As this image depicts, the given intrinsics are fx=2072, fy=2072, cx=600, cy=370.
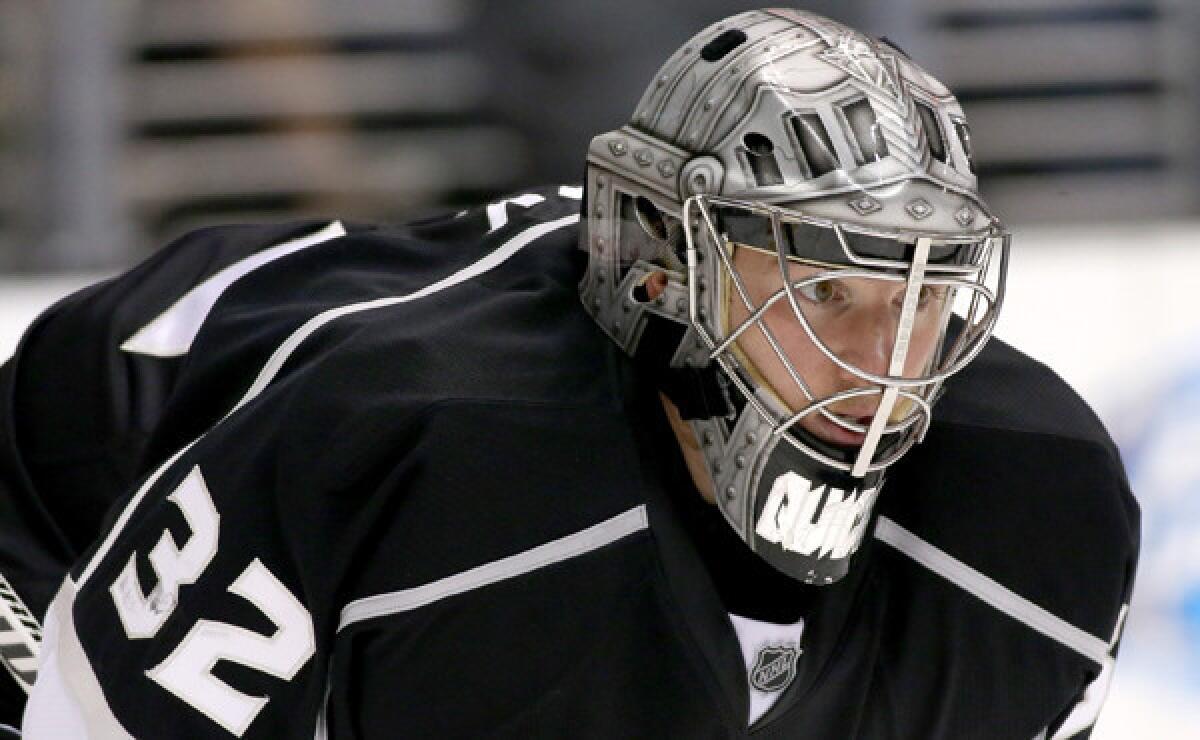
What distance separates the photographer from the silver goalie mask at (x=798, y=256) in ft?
6.49

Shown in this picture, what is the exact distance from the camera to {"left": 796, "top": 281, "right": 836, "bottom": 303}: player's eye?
203 centimetres

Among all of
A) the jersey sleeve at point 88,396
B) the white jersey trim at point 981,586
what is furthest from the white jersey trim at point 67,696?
the white jersey trim at point 981,586

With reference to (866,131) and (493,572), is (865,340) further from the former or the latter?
(493,572)

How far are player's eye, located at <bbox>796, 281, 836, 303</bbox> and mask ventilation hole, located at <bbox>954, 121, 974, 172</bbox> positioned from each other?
187 mm

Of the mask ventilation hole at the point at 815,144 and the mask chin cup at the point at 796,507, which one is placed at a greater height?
the mask ventilation hole at the point at 815,144

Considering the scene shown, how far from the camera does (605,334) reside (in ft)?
7.25

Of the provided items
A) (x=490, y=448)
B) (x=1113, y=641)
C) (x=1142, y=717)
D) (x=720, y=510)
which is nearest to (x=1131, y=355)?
(x=1142, y=717)

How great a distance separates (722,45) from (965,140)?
266 millimetres

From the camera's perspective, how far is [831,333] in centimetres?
201

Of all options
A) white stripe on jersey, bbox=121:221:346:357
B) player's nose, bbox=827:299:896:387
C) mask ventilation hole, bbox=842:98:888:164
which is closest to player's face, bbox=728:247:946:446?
player's nose, bbox=827:299:896:387

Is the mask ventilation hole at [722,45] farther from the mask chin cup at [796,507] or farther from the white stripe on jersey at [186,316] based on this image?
the white stripe on jersey at [186,316]

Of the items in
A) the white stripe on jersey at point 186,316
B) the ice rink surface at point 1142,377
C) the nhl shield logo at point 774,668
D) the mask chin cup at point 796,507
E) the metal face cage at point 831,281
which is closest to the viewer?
the metal face cage at point 831,281

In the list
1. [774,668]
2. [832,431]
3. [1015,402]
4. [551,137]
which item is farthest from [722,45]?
[551,137]

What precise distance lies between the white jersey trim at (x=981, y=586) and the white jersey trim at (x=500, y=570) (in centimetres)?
37
